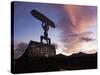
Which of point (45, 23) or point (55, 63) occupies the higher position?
point (45, 23)

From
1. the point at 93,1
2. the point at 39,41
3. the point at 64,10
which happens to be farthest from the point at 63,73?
the point at 93,1

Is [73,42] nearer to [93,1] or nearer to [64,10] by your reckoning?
[64,10]

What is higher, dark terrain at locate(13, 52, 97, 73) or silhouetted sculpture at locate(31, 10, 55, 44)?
silhouetted sculpture at locate(31, 10, 55, 44)

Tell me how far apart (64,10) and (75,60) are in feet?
1.99

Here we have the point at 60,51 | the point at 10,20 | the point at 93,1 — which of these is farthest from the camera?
the point at 93,1

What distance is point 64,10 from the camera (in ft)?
9.09

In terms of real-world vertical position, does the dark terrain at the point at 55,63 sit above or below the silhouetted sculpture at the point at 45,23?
below

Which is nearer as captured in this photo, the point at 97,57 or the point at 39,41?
the point at 39,41

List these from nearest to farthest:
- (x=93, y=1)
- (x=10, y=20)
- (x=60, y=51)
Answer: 1. (x=10, y=20)
2. (x=60, y=51)
3. (x=93, y=1)

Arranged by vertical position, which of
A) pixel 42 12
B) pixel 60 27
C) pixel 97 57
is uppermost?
pixel 42 12

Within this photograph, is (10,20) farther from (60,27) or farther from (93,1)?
(93,1)

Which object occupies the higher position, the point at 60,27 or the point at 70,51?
the point at 60,27

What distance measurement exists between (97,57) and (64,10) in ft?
2.38

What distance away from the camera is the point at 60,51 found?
2.75m
